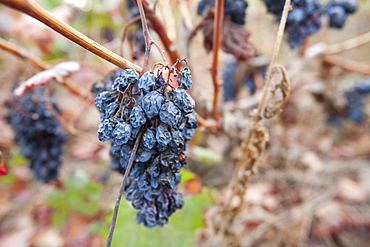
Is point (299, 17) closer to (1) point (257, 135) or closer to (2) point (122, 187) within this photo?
(1) point (257, 135)

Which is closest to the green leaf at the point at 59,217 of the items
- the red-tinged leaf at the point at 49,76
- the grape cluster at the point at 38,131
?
the grape cluster at the point at 38,131

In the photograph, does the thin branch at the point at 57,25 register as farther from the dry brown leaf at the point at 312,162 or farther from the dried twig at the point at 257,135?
the dry brown leaf at the point at 312,162

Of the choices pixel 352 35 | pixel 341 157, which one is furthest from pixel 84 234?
pixel 352 35

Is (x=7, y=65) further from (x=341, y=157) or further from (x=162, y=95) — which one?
(x=341, y=157)

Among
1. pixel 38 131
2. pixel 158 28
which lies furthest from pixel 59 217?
pixel 158 28

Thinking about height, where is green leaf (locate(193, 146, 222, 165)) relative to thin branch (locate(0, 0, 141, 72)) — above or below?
above

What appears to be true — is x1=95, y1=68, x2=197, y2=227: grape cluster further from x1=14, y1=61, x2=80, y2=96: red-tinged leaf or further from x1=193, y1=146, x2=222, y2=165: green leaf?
x1=193, y1=146, x2=222, y2=165: green leaf

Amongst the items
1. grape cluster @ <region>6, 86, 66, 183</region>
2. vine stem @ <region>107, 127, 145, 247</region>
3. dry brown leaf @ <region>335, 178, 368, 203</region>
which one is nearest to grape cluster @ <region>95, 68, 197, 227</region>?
vine stem @ <region>107, 127, 145, 247</region>
